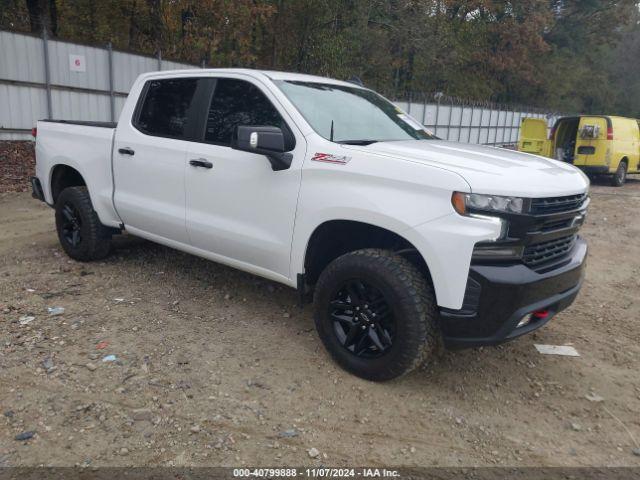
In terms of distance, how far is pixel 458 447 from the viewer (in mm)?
2896

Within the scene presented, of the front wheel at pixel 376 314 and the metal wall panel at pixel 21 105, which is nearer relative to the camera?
the front wheel at pixel 376 314

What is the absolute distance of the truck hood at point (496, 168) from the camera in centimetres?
296

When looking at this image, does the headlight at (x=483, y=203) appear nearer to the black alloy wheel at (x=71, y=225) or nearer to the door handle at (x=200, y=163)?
the door handle at (x=200, y=163)

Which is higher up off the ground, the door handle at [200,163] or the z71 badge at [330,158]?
the z71 badge at [330,158]

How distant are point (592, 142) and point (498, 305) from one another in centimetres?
1259

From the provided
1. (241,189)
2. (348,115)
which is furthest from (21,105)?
(348,115)

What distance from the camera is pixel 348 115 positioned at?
160 inches

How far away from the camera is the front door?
368 cm

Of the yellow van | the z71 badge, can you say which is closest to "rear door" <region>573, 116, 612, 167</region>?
the yellow van

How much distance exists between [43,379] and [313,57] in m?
19.4

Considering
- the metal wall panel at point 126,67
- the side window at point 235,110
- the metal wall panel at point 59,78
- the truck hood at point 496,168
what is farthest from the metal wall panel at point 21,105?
the truck hood at point 496,168

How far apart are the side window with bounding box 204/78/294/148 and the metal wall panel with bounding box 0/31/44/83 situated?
32.6ft

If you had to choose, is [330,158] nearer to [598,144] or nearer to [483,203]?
A: [483,203]

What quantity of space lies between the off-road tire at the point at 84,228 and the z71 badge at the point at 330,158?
8.86 ft
